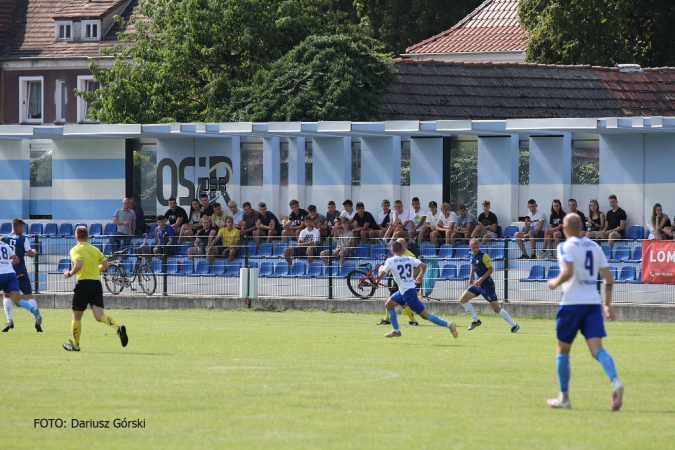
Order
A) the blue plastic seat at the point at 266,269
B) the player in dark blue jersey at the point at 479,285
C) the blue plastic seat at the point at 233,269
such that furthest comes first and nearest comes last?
the blue plastic seat at the point at 233,269
the blue plastic seat at the point at 266,269
the player in dark blue jersey at the point at 479,285

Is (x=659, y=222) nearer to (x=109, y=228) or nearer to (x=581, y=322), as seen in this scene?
(x=109, y=228)

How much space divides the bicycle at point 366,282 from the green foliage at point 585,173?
5.27 meters

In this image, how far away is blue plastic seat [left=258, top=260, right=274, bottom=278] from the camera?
88.1ft

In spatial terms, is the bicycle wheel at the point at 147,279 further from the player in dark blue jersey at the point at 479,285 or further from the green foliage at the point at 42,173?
the player in dark blue jersey at the point at 479,285

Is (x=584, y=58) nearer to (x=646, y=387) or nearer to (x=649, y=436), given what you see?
(x=646, y=387)

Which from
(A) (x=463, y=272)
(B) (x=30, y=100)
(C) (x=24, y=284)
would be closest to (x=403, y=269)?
(A) (x=463, y=272)

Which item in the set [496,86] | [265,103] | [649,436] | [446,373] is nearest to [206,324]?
[446,373]

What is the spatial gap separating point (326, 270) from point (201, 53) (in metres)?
19.4

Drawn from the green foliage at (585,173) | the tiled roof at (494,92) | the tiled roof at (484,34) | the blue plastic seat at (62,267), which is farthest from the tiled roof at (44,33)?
the green foliage at (585,173)

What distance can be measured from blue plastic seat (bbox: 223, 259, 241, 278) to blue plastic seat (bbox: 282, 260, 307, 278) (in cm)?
114

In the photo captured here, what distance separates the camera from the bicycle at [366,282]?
25578mm

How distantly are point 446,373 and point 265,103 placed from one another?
2698 centimetres

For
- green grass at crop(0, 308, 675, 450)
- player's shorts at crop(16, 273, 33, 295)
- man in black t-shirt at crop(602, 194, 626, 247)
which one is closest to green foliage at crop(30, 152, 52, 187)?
player's shorts at crop(16, 273, 33, 295)

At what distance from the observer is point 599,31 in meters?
44.8
